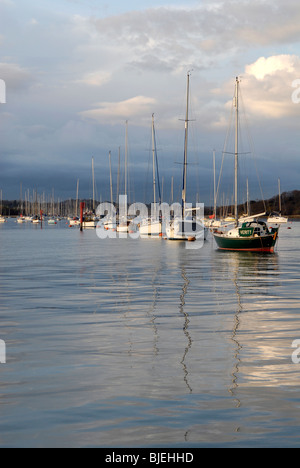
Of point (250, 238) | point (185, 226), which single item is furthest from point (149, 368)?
point (185, 226)

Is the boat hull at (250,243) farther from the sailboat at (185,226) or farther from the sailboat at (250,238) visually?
the sailboat at (185,226)

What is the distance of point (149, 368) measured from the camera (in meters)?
12.7

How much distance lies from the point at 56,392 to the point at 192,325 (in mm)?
7438

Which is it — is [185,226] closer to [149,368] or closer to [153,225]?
[153,225]

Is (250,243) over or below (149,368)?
over

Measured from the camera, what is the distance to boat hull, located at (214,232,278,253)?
53.8 meters

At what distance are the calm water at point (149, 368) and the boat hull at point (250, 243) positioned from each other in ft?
85.8

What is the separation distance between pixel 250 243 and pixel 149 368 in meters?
42.3

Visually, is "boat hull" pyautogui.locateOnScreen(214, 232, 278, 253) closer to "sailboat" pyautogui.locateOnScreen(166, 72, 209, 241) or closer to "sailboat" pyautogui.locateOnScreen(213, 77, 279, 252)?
"sailboat" pyautogui.locateOnScreen(213, 77, 279, 252)

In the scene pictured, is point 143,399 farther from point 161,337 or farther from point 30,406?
point 161,337

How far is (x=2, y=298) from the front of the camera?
24.8 meters

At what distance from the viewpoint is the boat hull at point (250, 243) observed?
53844 millimetres

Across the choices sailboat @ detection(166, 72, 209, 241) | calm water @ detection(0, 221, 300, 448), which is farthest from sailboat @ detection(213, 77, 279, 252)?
calm water @ detection(0, 221, 300, 448)
